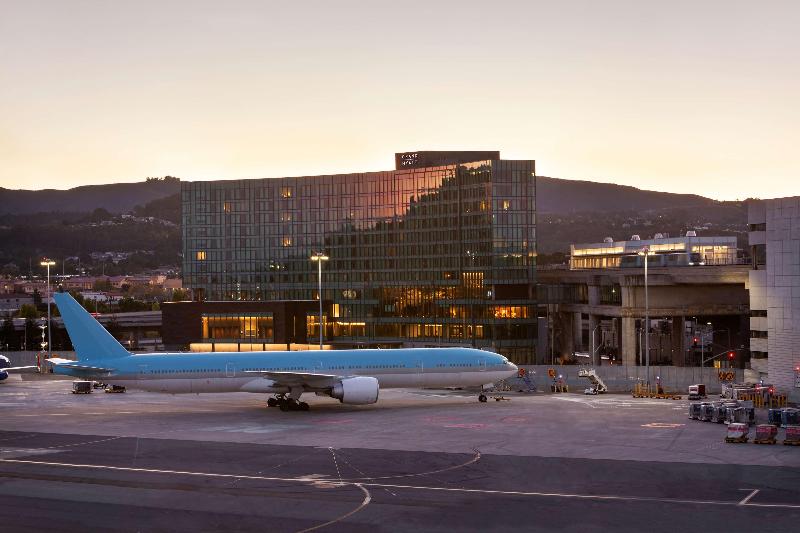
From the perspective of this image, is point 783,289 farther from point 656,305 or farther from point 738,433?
point 656,305

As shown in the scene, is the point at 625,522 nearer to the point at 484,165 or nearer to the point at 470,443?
the point at 470,443

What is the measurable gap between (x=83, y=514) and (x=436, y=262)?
115m

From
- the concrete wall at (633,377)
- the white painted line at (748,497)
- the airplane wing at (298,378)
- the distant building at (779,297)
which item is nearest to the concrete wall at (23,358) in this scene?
the airplane wing at (298,378)

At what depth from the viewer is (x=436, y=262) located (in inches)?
5743

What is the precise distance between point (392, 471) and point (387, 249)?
374ft

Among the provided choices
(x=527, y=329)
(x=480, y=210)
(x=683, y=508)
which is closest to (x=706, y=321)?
(x=527, y=329)

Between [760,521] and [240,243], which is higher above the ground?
[240,243]

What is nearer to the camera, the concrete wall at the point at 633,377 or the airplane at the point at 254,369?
the airplane at the point at 254,369

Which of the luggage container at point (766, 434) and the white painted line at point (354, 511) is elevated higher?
the luggage container at point (766, 434)

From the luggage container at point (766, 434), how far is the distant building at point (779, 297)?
2461 cm

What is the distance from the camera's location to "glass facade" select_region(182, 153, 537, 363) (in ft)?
444

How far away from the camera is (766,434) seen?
45.8m

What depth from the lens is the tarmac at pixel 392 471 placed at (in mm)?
31469

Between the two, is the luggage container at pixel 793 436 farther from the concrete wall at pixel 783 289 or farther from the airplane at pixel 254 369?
the concrete wall at pixel 783 289
